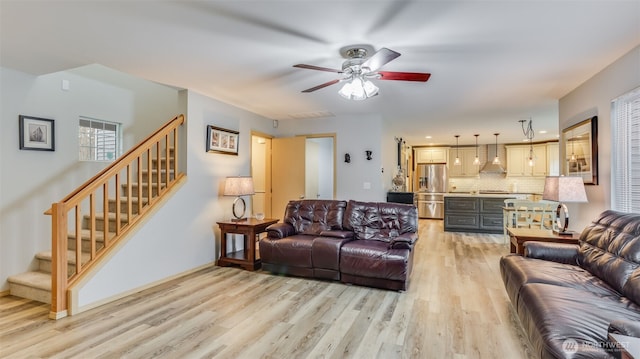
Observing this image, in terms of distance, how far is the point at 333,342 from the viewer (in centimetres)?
245

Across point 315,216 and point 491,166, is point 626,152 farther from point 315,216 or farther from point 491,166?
point 491,166

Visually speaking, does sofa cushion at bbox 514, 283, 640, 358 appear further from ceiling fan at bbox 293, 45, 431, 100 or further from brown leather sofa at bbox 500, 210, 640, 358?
ceiling fan at bbox 293, 45, 431, 100

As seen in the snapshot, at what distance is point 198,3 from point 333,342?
2.63 m

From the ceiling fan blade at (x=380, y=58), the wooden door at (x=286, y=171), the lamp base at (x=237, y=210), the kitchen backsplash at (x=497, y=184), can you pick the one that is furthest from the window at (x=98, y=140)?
the kitchen backsplash at (x=497, y=184)

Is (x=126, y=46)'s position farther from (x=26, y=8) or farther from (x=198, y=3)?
(x=198, y=3)

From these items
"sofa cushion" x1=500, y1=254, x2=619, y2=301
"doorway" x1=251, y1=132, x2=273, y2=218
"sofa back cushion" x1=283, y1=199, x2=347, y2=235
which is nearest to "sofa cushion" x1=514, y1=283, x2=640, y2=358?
"sofa cushion" x1=500, y1=254, x2=619, y2=301

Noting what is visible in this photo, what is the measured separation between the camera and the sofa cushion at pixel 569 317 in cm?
155

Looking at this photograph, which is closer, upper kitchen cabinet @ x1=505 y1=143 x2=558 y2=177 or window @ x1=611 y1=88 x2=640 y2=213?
window @ x1=611 y1=88 x2=640 y2=213

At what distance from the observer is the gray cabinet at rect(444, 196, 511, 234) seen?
738 centimetres

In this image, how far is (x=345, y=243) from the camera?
13.0 feet

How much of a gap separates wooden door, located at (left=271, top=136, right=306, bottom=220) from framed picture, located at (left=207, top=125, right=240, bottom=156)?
1102 millimetres

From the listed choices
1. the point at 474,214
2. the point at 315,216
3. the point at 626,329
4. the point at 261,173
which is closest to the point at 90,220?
the point at 315,216

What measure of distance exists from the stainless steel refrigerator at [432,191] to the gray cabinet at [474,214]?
6.95 feet

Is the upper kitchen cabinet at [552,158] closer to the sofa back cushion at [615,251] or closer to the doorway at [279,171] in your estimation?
the doorway at [279,171]
